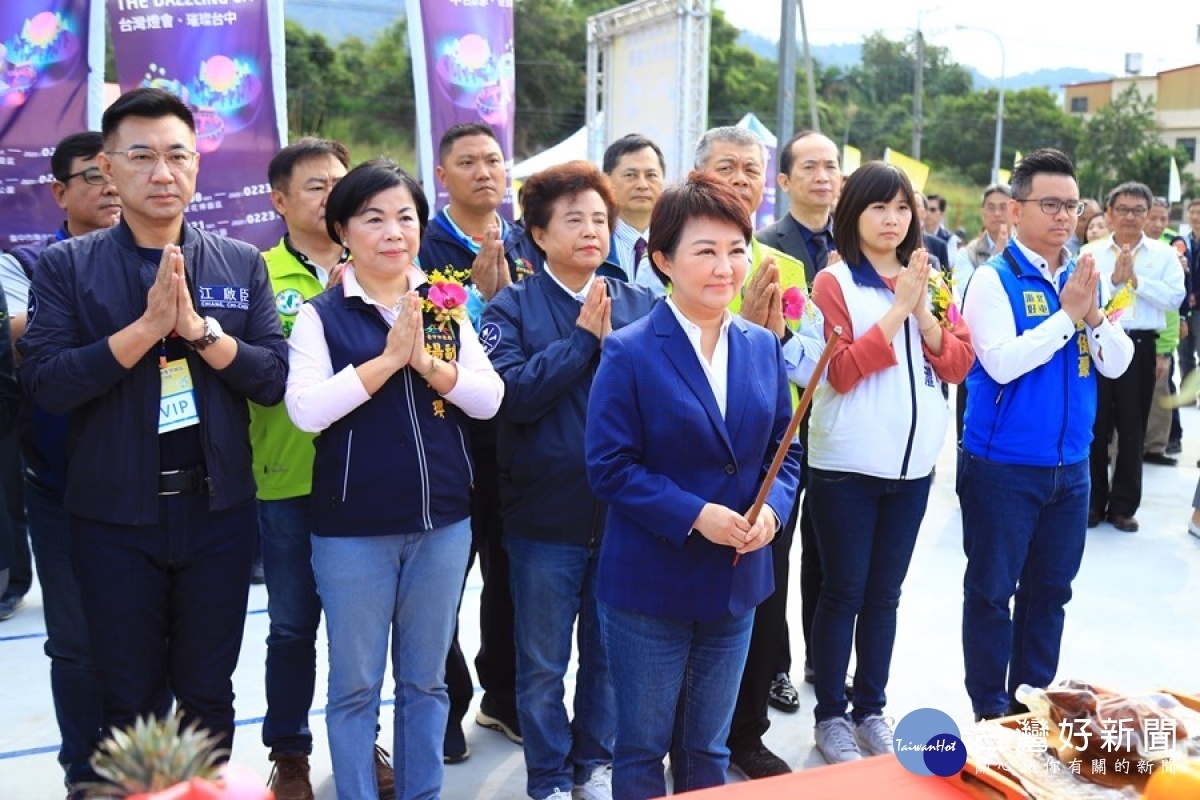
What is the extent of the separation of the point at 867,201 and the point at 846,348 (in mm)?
420

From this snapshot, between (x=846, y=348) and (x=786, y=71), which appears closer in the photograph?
(x=846, y=348)

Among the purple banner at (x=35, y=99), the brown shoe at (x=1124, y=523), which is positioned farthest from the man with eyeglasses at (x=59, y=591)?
the brown shoe at (x=1124, y=523)

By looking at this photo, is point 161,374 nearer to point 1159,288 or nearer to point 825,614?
point 825,614

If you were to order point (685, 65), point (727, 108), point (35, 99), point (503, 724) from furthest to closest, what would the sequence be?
1. point (727, 108)
2. point (685, 65)
3. point (35, 99)
4. point (503, 724)

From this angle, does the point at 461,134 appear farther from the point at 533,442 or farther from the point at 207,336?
the point at 207,336

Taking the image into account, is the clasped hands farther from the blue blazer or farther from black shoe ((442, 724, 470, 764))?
black shoe ((442, 724, 470, 764))

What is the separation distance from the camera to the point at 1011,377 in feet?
9.63

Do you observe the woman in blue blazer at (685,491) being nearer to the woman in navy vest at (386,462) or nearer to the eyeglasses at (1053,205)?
the woman in navy vest at (386,462)

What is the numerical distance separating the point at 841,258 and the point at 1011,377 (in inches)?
22.3

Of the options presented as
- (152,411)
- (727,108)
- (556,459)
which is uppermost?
(727,108)

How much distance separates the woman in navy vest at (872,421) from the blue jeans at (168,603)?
1.54 m

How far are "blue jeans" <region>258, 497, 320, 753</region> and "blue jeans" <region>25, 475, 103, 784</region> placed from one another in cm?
42

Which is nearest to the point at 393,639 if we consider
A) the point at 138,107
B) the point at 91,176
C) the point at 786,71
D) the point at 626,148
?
the point at 138,107

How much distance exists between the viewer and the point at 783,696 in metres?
3.41
